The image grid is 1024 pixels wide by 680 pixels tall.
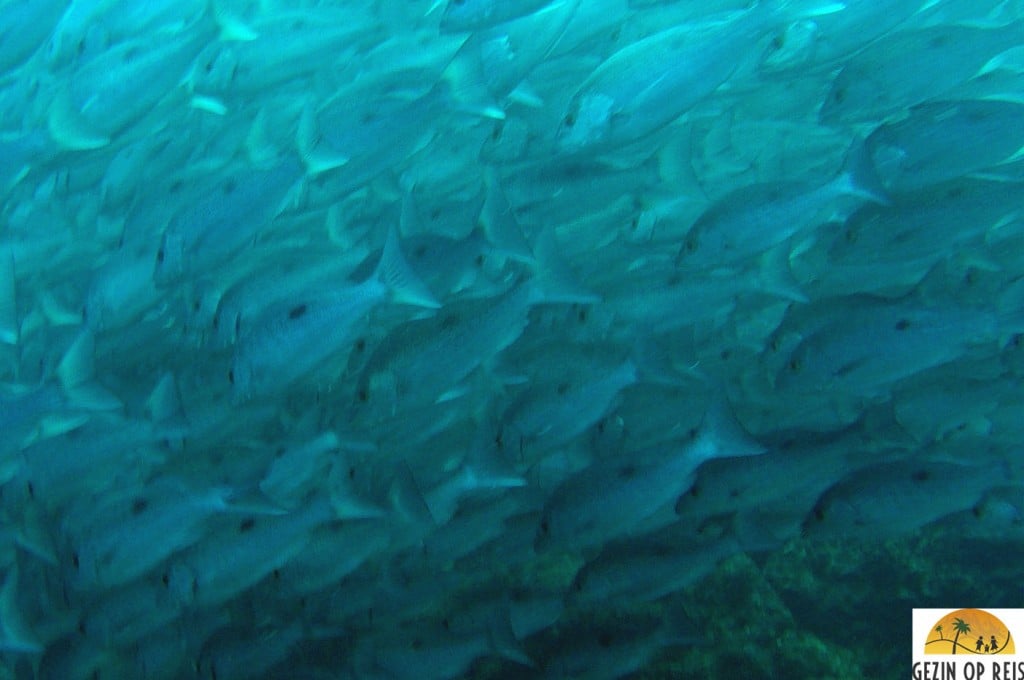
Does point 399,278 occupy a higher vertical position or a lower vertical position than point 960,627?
higher

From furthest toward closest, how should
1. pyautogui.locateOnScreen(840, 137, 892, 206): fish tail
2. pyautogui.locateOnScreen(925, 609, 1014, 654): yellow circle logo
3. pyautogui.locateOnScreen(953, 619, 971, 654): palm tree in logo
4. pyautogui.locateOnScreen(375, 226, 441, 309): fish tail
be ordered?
pyautogui.locateOnScreen(953, 619, 971, 654): palm tree in logo → pyautogui.locateOnScreen(925, 609, 1014, 654): yellow circle logo → pyautogui.locateOnScreen(840, 137, 892, 206): fish tail → pyautogui.locateOnScreen(375, 226, 441, 309): fish tail

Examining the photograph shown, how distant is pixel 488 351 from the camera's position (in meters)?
3.33

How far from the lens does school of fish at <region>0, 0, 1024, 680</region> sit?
129 inches

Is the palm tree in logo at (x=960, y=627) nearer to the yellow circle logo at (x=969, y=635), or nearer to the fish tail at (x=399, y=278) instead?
the yellow circle logo at (x=969, y=635)

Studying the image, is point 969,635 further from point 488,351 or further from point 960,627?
point 488,351

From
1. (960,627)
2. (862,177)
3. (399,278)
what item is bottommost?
(960,627)

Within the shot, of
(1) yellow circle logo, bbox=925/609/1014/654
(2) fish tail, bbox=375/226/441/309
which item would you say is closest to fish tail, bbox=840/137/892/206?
(2) fish tail, bbox=375/226/441/309

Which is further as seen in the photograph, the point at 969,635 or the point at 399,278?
the point at 969,635

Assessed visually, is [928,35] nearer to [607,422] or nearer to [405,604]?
[607,422]

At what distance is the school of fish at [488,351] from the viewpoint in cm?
328

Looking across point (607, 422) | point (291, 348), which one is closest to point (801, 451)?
point (607, 422)

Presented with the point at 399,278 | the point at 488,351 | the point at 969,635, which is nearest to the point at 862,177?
the point at 488,351

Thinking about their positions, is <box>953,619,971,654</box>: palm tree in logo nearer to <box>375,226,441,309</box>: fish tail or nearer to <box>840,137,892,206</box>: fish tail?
<box>840,137,892,206</box>: fish tail

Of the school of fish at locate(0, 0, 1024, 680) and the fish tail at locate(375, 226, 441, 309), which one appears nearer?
the fish tail at locate(375, 226, 441, 309)
